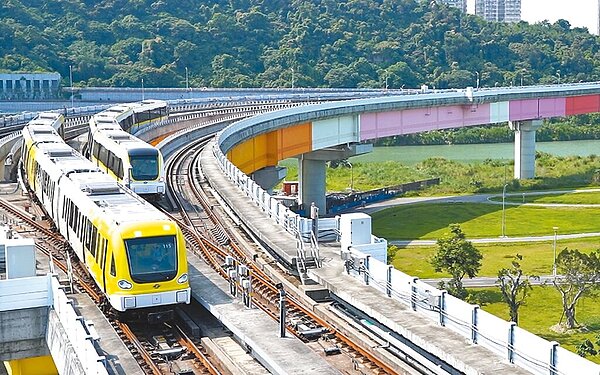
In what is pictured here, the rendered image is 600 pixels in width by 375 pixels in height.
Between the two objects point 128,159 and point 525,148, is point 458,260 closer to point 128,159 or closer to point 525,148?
point 128,159

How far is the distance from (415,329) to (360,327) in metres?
1.99

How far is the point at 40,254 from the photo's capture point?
2998 cm

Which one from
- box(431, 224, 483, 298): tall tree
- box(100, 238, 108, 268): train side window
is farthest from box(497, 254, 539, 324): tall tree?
box(100, 238, 108, 268): train side window

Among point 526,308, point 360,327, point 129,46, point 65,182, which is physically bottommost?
point 526,308

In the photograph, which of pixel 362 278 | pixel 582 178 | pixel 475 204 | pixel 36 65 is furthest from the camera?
pixel 36 65

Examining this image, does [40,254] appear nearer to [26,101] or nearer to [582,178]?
[582,178]

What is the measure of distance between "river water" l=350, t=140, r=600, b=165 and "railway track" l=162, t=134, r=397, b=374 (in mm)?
65674

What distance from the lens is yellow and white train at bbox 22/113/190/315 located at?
22.3 m

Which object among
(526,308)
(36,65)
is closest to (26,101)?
(36,65)

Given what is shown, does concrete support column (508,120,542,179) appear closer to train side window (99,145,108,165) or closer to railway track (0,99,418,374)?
train side window (99,145,108,165)

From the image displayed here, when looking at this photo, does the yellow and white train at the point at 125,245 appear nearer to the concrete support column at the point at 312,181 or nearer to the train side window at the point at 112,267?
the train side window at the point at 112,267

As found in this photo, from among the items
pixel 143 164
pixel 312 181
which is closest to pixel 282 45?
pixel 312 181

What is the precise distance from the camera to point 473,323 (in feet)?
63.8

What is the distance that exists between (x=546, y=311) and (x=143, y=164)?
61.5 ft
